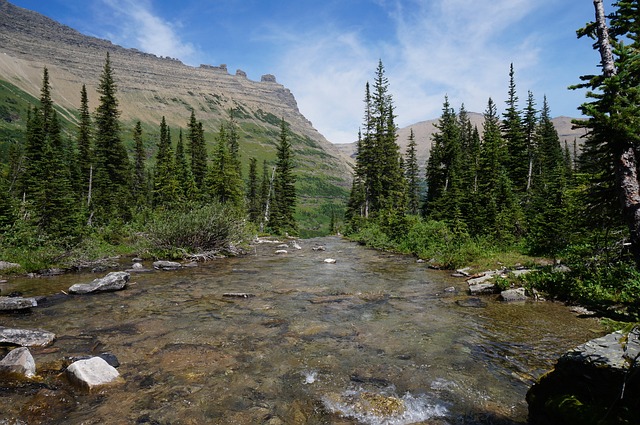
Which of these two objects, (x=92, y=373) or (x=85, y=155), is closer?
(x=92, y=373)

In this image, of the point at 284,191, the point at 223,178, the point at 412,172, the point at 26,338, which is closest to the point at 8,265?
the point at 26,338

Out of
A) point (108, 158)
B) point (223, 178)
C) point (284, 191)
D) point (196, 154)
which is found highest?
point (196, 154)

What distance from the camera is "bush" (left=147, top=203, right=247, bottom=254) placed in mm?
23797

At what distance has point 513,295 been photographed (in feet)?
42.3

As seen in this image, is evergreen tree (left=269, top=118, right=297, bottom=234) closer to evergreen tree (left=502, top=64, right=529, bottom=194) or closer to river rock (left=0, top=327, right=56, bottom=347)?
evergreen tree (left=502, top=64, right=529, bottom=194)

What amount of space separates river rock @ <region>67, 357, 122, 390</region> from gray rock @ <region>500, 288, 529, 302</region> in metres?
12.6

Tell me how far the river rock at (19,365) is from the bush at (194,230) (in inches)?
672

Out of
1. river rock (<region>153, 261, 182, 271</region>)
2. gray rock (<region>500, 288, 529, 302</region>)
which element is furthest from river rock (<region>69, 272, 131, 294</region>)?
gray rock (<region>500, 288, 529, 302</region>)

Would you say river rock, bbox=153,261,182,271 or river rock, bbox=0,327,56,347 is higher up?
river rock, bbox=0,327,56,347

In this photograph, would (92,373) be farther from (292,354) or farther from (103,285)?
(103,285)

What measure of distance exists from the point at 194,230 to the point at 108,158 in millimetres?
31273

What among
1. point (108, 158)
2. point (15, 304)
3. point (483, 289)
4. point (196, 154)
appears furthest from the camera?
point (196, 154)

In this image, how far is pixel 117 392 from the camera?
615 cm

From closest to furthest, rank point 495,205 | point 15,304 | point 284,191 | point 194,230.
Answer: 1. point 15,304
2. point 194,230
3. point 495,205
4. point 284,191
